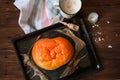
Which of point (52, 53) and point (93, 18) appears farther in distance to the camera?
point (93, 18)

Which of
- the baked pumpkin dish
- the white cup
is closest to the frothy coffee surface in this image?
the white cup

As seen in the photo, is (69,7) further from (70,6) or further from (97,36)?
(97,36)

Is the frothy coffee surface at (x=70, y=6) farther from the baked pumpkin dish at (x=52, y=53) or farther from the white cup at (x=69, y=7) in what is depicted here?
the baked pumpkin dish at (x=52, y=53)

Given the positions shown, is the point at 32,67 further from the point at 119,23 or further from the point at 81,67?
the point at 119,23

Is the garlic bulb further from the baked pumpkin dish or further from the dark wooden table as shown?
the baked pumpkin dish

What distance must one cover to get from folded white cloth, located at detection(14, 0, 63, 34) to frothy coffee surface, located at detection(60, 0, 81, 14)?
4cm

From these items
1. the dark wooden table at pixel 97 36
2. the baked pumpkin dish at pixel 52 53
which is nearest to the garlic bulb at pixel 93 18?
the dark wooden table at pixel 97 36

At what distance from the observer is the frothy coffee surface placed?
34.7 inches

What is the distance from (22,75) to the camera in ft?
2.85

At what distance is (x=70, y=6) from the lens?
89 cm

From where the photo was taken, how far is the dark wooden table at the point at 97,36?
0.87m

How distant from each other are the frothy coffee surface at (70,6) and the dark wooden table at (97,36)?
0.15 ft

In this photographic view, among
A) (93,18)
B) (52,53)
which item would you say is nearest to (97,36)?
(93,18)

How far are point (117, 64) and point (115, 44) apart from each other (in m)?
0.07
